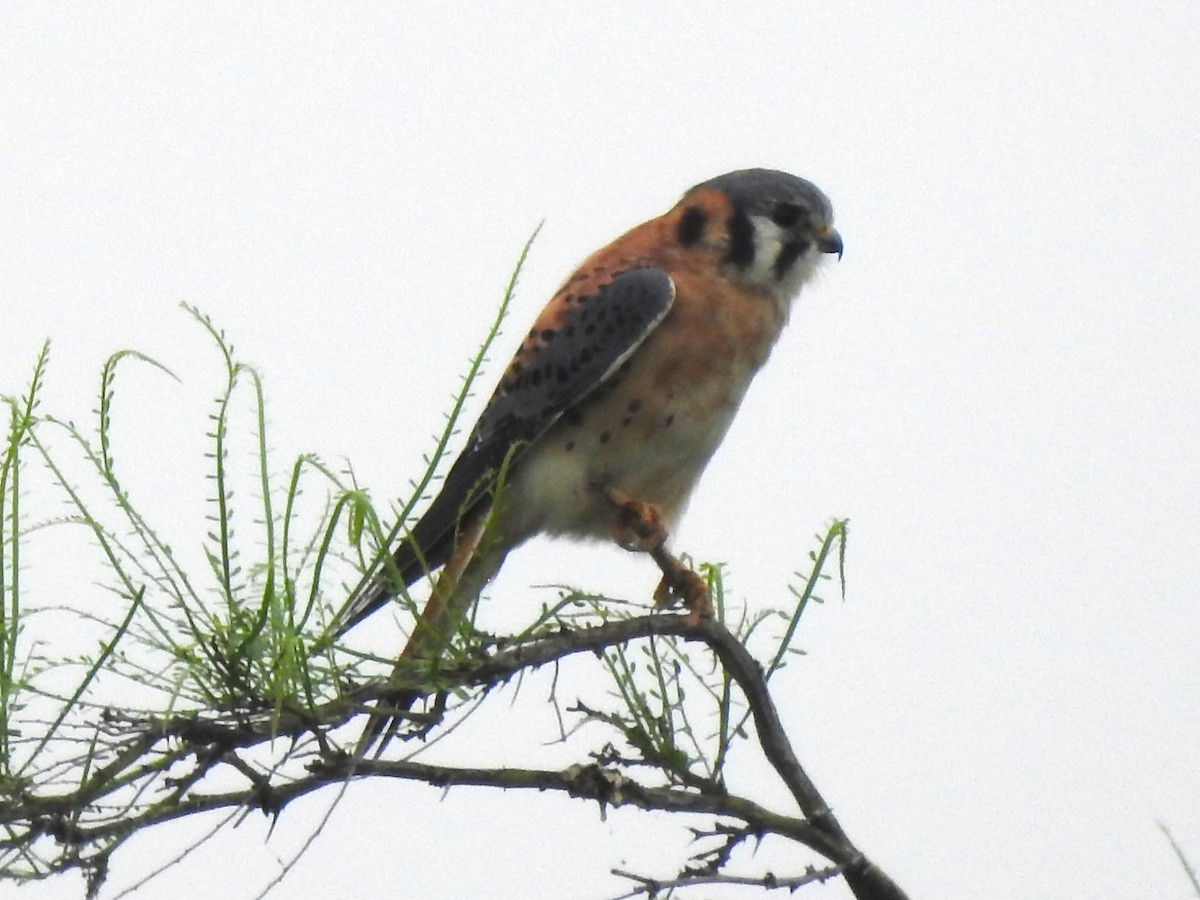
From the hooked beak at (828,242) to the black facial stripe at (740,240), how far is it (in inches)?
5.8

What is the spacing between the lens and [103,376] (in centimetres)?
177

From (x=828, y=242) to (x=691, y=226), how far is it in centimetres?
31

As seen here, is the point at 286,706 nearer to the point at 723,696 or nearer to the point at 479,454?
the point at 723,696

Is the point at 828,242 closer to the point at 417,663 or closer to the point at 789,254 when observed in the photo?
the point at 789,254

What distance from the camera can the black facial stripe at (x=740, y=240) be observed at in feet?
12.0

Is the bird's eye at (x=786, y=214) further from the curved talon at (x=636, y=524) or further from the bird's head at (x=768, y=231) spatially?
the curved talon at (x=636, y=524)

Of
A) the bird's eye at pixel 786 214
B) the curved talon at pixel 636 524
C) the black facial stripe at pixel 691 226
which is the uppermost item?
the black facial stripe at pixel 691 226

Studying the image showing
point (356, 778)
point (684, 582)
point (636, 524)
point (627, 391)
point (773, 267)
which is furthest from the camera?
point (773, 267)

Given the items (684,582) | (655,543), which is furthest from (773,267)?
(684,582)

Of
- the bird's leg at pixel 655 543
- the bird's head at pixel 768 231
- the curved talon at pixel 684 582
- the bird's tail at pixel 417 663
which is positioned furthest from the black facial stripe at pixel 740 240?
the bird's tail at pixel 417 663

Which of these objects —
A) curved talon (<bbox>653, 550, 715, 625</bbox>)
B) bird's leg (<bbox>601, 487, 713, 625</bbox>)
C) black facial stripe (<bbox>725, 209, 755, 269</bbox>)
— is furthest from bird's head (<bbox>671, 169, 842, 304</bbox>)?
curved talon (<bbox>653, 550, 715, 625</bbox>)

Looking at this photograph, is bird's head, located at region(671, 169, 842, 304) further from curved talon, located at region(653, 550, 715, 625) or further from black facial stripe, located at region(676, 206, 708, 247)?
curved talon, located at region(653, 550, 715, 625)

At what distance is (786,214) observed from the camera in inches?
146

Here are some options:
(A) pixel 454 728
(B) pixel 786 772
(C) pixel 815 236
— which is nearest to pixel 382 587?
(A) pixel 454 728
